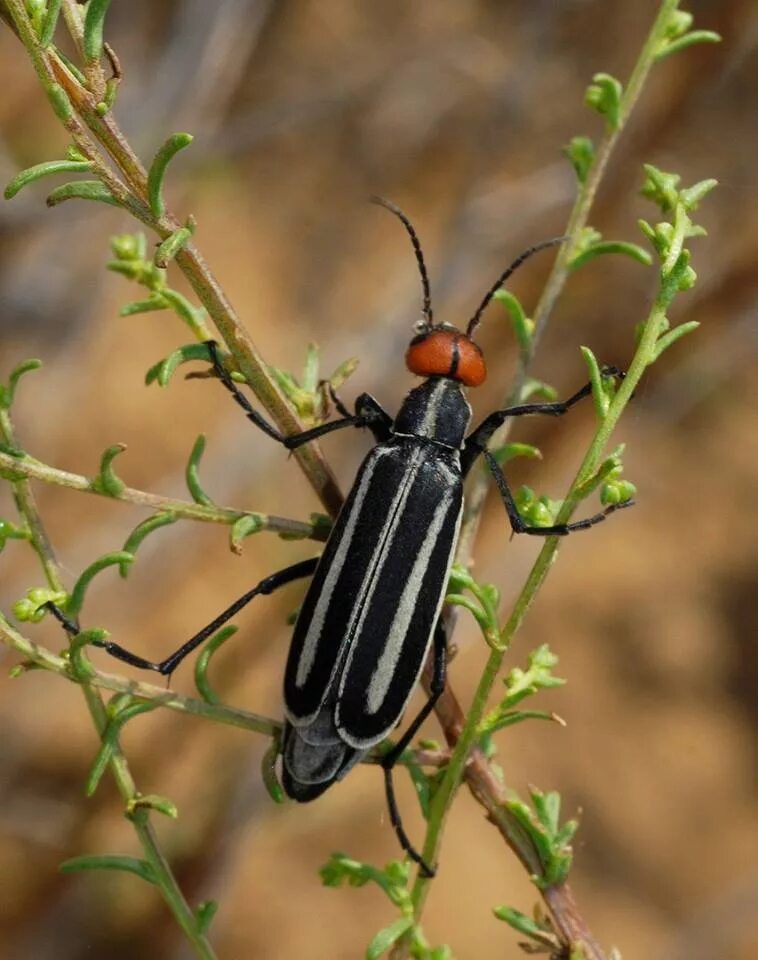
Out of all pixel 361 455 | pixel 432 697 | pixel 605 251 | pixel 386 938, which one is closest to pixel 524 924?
pixel 386 938

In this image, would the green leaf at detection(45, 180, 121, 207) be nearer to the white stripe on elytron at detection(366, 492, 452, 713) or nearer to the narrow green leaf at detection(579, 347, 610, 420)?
the narrow green leaf at detection(579, 347, 610, 420)

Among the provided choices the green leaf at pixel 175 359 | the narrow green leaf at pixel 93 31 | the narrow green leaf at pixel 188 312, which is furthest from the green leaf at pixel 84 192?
the narrow green leaf at pixel 188 312

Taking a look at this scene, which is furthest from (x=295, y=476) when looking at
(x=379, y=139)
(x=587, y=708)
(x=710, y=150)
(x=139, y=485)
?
(x=710, y=150)

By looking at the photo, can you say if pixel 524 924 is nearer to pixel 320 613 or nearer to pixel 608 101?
pixel 320 613

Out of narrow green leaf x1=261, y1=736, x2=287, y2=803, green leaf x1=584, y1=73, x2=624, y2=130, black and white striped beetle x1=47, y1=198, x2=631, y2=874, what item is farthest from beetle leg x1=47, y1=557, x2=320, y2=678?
green leaf x1=584, y1=73, x2=624, y2=130

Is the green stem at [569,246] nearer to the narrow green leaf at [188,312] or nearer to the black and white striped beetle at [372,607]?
the black and white striped beetle at [372,607]

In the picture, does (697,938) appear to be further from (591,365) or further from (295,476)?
(591,365)
